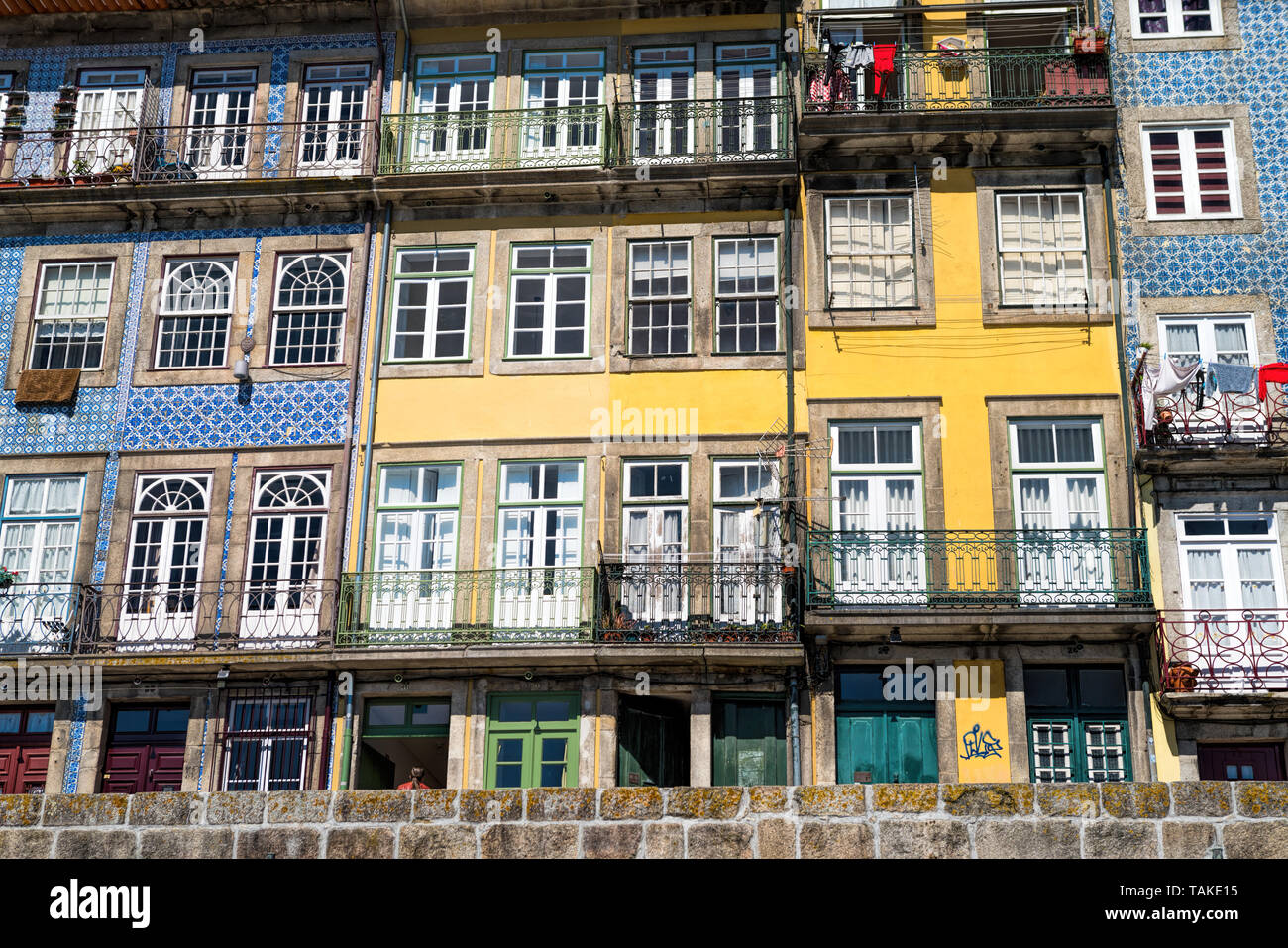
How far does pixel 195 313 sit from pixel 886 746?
1038 cm

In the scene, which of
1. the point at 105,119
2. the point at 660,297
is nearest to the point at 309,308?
the point at 105,119

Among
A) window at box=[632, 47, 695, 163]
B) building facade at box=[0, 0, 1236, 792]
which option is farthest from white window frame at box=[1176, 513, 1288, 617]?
window at box=[632, 47, 695, 163]

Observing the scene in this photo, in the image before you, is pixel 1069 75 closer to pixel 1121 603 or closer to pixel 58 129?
pixel 1121 603

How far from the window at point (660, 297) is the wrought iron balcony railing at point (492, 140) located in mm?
1497

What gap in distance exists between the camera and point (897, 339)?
19.9m

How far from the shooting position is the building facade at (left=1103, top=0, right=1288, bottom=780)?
18.0m

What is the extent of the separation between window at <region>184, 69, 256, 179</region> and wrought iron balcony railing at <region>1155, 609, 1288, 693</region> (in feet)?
43.4

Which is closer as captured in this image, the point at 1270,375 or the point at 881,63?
the point at 1270,375

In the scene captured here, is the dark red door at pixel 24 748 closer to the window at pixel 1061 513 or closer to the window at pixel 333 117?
the window at pixel 333 117

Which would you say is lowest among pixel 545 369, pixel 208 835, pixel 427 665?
pixel 208 835

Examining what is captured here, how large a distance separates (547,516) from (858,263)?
16.4 feet

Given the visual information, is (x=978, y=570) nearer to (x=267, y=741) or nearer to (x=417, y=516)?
(x=417, y=516)

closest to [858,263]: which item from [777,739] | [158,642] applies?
[777,739]

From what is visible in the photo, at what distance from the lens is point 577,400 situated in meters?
20.2
